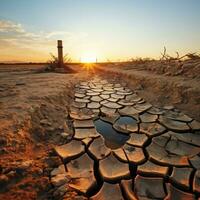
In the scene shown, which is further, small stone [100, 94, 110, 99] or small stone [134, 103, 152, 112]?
small stone [100, 94, 110, 99]

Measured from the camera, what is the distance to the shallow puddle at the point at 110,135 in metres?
2.44

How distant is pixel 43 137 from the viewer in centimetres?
243

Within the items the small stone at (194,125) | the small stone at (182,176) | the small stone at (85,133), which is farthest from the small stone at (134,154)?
the small stone at (194,125)

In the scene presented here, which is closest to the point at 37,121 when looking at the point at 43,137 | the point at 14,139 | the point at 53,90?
the point at 43,137

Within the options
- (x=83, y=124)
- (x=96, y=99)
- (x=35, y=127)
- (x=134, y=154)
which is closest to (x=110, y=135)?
(x=83, y=124)

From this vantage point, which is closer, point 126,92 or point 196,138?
point 196,138

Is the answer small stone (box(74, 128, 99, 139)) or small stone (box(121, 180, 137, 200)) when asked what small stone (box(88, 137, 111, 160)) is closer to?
small stone (box(74, 128, 99, 139))

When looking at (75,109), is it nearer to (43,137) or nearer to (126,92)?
(43,137)

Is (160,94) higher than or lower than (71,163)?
higher

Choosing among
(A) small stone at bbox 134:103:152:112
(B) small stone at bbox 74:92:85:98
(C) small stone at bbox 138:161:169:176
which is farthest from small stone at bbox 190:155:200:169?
(B) small stone at bbox 74:92:85:98

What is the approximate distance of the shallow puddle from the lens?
244 cm

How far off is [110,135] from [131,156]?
0.63 meters

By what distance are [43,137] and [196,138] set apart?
77.2 inches

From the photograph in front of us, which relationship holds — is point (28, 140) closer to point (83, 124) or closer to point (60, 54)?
point (83, 124)
